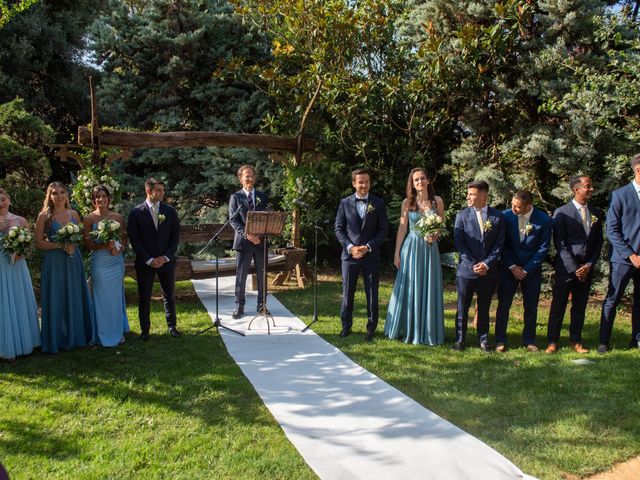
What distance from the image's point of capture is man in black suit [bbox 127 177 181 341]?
20.4 feet

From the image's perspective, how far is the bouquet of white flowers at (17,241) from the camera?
204 inches

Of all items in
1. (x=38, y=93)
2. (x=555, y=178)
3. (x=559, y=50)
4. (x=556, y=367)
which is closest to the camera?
(x=556, y=367)

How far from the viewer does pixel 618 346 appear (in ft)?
19.9

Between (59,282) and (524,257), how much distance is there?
5431mm

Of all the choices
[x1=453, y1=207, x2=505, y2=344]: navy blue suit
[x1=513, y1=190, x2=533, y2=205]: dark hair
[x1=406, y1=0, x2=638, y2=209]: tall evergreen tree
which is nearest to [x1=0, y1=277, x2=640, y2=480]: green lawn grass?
[x1=453, y1=207, x2=505, y2=344]: navy blue suit

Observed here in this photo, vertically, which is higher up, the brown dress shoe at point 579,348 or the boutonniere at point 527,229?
the boutonniere at point 527,229

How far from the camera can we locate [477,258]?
5.74 metres

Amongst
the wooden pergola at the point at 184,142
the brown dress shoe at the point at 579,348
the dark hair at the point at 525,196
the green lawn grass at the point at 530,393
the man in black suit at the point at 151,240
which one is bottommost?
the green lawn grass at the point at 530,393

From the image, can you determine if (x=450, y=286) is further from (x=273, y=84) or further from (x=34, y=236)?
(x=34, y=236)

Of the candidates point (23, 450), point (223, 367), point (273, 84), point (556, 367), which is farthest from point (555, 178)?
point (23, 450)

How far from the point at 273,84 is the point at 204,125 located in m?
2.83

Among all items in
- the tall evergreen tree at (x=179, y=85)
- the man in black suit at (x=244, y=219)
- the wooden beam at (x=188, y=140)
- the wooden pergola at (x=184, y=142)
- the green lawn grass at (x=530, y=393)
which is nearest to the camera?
the green lawn grass at (x=530, y=393)

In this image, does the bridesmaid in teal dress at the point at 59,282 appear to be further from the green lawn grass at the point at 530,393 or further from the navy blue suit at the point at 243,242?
the green lawn grass at the point at 530,393

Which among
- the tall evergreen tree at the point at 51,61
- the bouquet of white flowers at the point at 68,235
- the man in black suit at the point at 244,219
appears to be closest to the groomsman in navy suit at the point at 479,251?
the man in black suit at the point at 244,219
